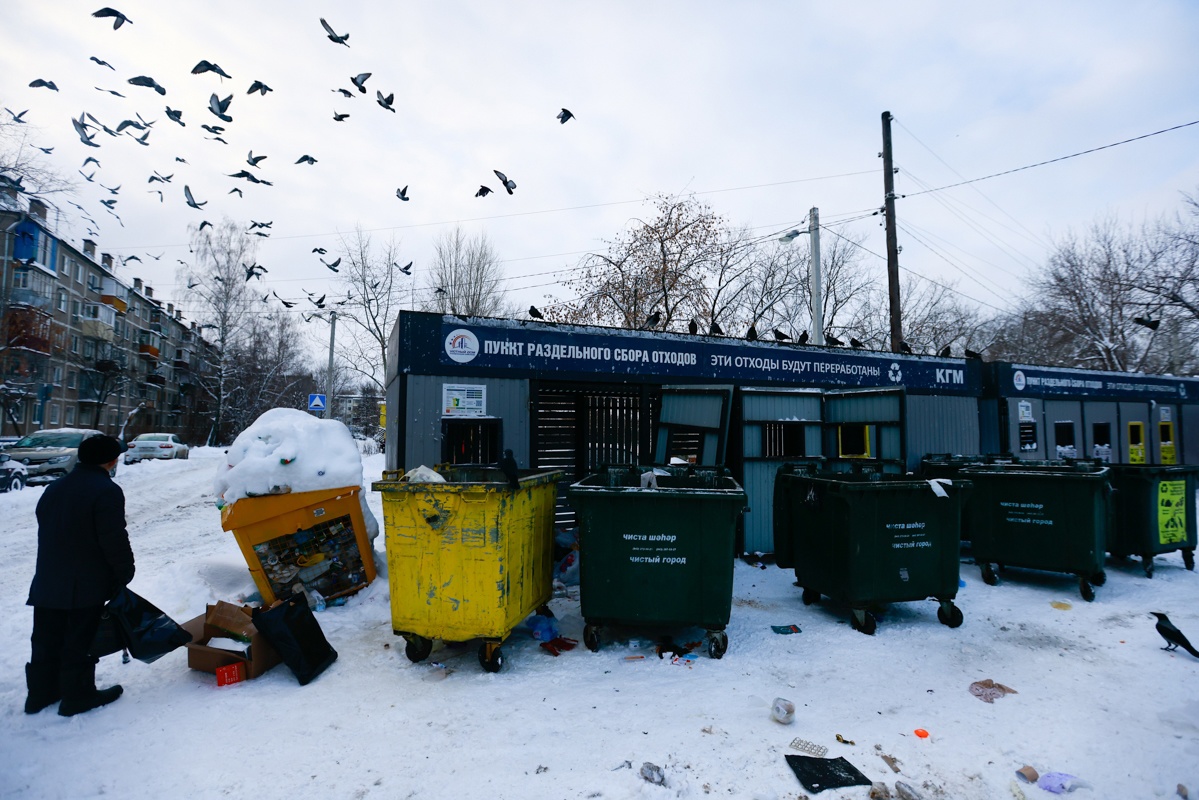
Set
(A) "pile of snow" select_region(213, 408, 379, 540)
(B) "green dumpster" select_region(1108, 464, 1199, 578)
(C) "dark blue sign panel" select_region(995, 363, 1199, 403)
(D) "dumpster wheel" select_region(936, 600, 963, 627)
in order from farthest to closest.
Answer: (C) "dark blue sign panel" select_region(995, 363, 1199, 403) → (B) "green dumpster" select_region(1108, 464, 1199, 578) → (A) "pile of snow" select_region(213, 408, 379, 540) → (D) "dumpster wheel" select_region(936, 600, 963, 627)

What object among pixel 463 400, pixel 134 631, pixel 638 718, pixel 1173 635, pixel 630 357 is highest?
pixel 630 357

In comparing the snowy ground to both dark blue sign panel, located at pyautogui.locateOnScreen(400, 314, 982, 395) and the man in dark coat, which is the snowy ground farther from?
dark blue sign panel, located at pyautogui.locateOnScreen(400, 314, 982, 395)

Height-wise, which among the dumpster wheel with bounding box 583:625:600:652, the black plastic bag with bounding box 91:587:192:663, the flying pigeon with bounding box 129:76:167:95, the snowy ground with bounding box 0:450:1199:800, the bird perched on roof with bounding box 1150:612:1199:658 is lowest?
the snowy ground with bounding box 0:450:1199:800

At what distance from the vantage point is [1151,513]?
21.8 feet

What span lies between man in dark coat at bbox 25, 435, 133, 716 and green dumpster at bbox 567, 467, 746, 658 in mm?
2966

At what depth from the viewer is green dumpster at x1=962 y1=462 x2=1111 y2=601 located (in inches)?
228

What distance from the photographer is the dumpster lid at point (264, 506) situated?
4980 mm

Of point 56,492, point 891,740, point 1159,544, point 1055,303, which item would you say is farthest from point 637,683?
point 1055,303

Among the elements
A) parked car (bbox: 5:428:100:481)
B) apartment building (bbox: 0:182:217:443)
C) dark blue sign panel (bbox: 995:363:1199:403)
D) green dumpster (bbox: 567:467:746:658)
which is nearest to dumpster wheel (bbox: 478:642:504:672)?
green dumpster (bbox: 567:467:746:658)

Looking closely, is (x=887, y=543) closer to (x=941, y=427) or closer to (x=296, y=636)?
(x=296, y=636)

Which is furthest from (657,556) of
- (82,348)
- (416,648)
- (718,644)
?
(82,348)

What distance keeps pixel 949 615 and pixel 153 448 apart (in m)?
29.3

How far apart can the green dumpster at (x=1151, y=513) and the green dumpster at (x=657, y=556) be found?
18.9 ft

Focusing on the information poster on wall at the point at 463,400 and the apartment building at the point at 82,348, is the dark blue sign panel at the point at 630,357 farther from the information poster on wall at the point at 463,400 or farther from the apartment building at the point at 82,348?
the apartment building at the point at 82,348
